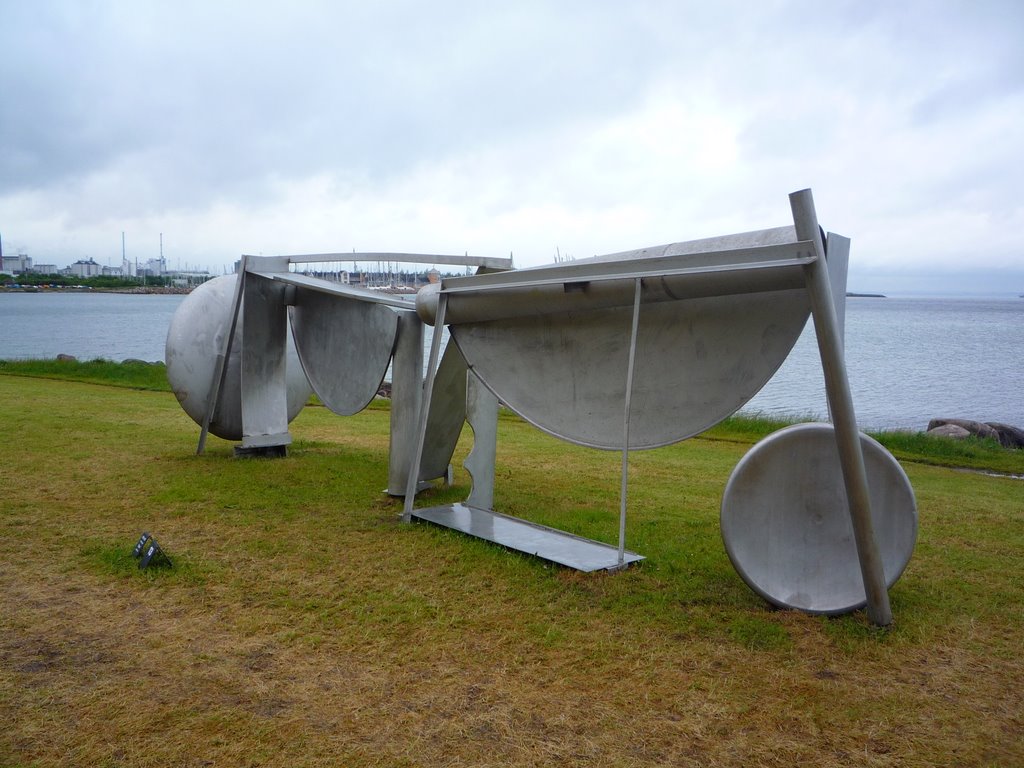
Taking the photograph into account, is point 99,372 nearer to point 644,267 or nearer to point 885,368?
point 644,267

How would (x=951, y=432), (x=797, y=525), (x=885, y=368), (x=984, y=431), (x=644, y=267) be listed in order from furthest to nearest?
(x=885, y=368), (x=984, y=431), (x=951, y=432), (x=644, y=267), (x=797, y=525)

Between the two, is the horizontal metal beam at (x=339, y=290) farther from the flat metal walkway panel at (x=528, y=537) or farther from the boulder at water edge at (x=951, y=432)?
the boulder at water edge at (x=951, y=432)

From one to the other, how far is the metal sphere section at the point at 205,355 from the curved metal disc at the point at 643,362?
4931 millimetres

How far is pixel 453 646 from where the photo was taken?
17.6 feet

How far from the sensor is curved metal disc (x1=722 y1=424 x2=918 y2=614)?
5902 millimetres

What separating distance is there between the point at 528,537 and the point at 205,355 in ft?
20.1

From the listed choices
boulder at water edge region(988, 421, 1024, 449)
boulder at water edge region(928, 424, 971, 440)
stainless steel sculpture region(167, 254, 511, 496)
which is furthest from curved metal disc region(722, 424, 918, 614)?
boulder at water edge region(988, 421, 1024, 449)

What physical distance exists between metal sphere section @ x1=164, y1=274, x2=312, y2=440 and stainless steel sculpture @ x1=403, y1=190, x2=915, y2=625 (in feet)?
13.9

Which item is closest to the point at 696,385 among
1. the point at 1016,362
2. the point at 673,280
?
the point at 673,280

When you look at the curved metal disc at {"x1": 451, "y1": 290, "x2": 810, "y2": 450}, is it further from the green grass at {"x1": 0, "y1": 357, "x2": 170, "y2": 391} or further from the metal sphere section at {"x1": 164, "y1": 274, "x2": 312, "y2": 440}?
the green grass at {"x1": 0, "y1": 357, "x2": 170, "y2": 391}

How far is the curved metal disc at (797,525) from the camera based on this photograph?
5902 millimetres

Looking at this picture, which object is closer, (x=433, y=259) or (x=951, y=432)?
(x=433, y=259)

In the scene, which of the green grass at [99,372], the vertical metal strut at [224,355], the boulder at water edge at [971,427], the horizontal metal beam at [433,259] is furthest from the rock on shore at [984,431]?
the green grass at [99,372]

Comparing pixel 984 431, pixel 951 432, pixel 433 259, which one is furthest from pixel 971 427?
pixel 433 259
